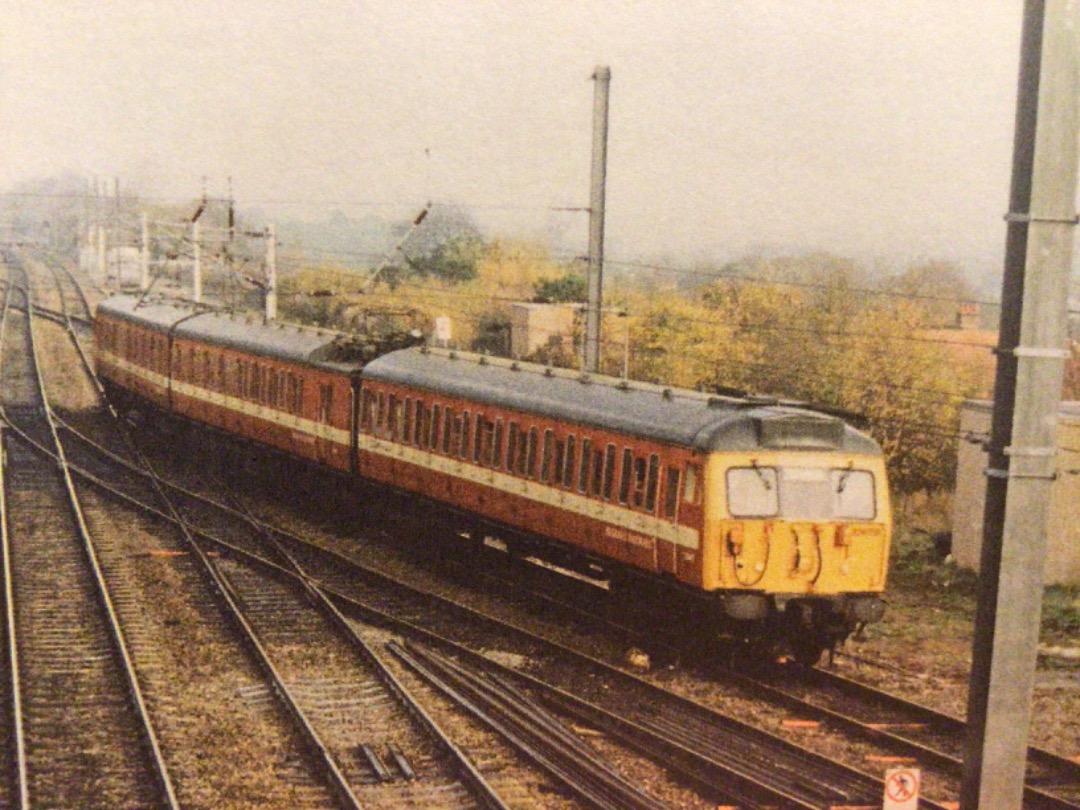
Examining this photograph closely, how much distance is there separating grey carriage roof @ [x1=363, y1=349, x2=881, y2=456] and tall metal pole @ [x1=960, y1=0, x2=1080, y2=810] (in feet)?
30.8

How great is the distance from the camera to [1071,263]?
5.64 m

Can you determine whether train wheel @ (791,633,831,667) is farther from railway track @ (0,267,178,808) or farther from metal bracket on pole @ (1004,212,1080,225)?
metal bracket on pole @ (1004,212,1080,225)

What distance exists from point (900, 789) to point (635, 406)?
10.3 meters

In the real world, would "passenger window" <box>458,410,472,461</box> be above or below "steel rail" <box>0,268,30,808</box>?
above

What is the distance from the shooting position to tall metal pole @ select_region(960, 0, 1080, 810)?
5496 millimetres

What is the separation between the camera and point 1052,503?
2108cm

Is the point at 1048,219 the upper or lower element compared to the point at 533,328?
upper

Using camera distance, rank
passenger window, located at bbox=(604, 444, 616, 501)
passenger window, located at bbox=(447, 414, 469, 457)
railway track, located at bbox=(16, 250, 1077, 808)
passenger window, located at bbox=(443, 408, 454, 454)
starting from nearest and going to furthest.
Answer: railway track, located at bbox=(16, 250, 1077, 808), passenger window, located at bbox=(604, 444, 616, 501), passenger window, located at bbox=(447, 414, 469, 457), passenger window, located at bbox=(443, 408, 454, 454)

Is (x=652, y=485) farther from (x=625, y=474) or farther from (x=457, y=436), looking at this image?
(x=457, y=436)

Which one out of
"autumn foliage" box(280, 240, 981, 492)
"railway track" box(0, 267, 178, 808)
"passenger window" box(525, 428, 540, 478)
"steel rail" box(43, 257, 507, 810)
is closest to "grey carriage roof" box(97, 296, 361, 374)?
"autumn foliage" box(280, 240, 981, 492)

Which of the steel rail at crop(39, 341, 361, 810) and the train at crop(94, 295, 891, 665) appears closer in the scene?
the steel rail at crop(39, 341, 361, 810)

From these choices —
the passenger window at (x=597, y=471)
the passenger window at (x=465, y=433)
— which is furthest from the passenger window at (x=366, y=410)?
the passenger window at (x=597, y=471)

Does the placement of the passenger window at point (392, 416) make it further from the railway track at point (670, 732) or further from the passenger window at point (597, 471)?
the passenger window at point (597, 471)

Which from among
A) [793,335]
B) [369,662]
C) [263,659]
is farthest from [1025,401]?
[793,335]
